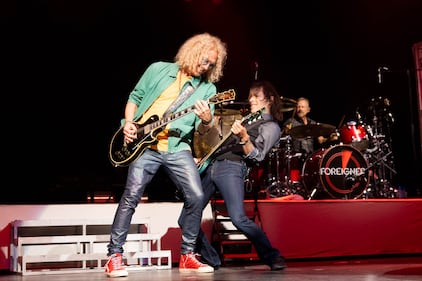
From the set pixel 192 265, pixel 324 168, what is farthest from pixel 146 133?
pixel 324 168

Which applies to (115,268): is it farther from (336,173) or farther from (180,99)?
(336,173)

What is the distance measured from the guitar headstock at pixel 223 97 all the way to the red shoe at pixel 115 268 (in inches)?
54.3

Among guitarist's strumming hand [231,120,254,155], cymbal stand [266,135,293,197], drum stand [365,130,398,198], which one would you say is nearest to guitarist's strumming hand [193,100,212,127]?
guitarist's strumming hand [231,120,254,155]

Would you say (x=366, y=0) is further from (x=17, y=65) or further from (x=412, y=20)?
(x=17, y=65)


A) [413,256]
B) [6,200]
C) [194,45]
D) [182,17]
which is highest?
[182,17]

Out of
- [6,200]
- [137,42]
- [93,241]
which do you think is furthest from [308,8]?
[93,241]

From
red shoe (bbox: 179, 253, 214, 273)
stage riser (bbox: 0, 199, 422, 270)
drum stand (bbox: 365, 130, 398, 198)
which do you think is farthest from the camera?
drum stand (bbox: 365, 130, 398, 198)

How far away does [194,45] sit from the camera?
16.4 ft

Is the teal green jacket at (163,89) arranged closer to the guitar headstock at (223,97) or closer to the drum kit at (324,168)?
the guitar headstock at (223,97)

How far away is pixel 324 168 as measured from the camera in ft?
26.9

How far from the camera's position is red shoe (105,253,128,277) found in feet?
15.4

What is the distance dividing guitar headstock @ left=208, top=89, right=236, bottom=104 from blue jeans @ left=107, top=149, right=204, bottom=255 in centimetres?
48

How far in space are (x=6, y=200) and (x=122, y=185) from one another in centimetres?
160

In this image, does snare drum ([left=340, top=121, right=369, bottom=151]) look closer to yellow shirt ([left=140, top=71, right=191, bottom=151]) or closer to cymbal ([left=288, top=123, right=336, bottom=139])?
cymbal ([left=288, top=123, right=336, bottom=139])
